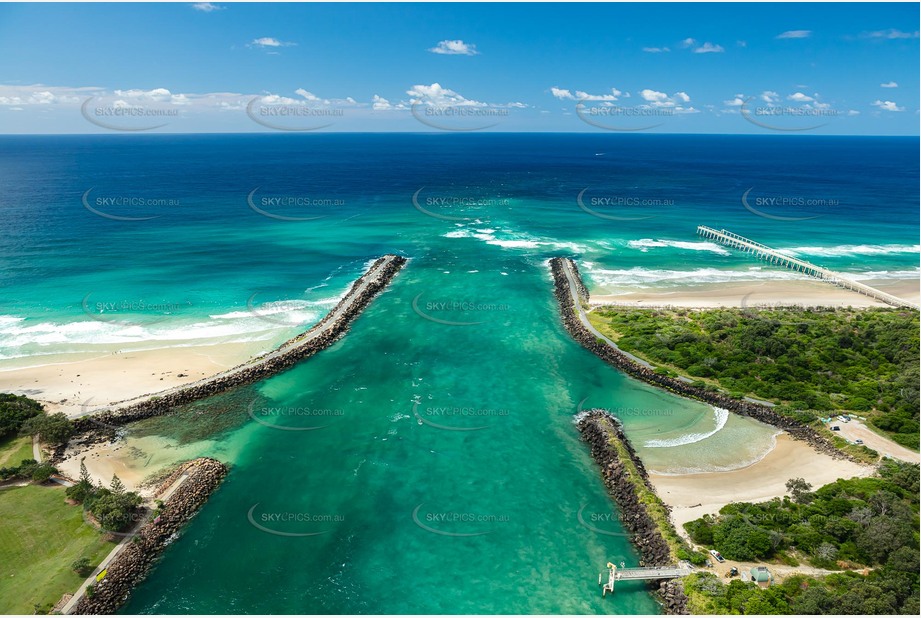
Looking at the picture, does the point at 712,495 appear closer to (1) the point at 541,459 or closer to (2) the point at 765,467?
(2) the point at 765,467

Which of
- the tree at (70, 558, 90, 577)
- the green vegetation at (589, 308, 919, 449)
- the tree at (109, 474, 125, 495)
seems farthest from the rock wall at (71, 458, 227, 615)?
the green vegetation at (589, 308, 919, 449)

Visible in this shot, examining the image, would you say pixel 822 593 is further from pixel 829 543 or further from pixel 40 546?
pixel 40 546

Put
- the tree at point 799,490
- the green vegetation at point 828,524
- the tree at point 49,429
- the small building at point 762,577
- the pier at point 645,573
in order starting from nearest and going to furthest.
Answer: the small building at point 762,577 → the pier at point 645,573 → the green vegetation at point 828,524 → the tree at point 799,490 → the tree at point 49,429

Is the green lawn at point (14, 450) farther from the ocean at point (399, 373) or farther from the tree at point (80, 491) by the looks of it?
the ocean at point (399, 373)

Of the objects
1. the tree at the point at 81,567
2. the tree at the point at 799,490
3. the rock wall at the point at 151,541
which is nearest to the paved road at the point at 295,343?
the rock wall at the point at 151,541

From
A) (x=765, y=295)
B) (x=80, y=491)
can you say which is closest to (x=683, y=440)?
(x=765, y=295)
